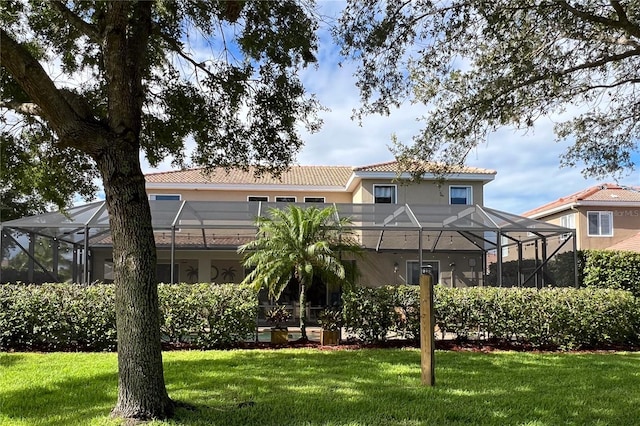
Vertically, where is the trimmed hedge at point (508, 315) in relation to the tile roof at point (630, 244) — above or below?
below

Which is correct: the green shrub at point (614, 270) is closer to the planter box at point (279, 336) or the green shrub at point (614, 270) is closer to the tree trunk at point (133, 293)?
the planter box at point (279, 336)

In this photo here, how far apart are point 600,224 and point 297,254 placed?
19.0m

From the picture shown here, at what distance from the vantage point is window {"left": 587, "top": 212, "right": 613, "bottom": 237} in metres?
24.7

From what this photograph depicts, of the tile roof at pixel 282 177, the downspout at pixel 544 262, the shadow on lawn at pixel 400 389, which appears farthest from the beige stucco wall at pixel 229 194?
the shadow on lawn at pixel 400 389

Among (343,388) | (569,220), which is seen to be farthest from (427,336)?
(569,220)

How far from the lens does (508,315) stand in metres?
10.4

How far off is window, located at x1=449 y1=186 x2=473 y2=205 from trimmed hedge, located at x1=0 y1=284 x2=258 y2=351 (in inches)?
487

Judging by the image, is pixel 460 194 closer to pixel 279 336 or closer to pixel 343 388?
pixel 279 336

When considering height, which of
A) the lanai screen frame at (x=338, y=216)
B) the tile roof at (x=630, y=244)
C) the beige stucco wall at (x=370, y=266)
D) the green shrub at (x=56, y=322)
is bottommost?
the green shrub at (x=56, y=322)

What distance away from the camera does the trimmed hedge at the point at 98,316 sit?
980 cm

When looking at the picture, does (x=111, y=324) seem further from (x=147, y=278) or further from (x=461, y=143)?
(x=461, y=143)

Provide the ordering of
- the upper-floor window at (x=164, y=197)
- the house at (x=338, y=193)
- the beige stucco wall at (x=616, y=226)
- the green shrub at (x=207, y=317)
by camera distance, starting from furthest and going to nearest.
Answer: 1. the beige stucco wall at (x=616, y=226)
2. the upper-floor window at (x=164, y=197)
3. the house at (x=338, y=193)
4. the green shrub at (x=207, y=317)

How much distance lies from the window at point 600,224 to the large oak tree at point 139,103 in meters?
20.3

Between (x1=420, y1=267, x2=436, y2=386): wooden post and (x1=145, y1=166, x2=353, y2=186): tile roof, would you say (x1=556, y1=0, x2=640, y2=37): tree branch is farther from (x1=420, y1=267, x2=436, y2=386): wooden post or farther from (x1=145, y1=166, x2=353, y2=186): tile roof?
(x1=145, y1=166, x2=353, y2=186): tile roof
